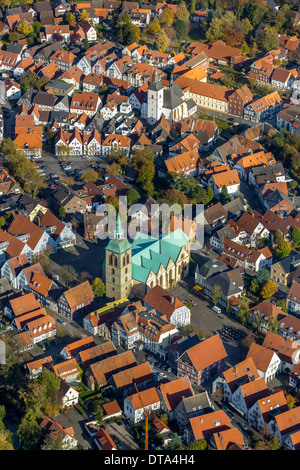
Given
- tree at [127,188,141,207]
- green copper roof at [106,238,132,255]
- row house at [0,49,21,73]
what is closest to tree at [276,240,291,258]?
tree at [127,188,141,207]

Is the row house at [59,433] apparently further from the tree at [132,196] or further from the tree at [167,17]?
the tree at [167,17]

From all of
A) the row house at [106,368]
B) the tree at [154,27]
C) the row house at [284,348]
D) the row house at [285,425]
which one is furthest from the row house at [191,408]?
the tree at [154,27]

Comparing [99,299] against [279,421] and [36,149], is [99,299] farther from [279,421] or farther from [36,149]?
[36,149]

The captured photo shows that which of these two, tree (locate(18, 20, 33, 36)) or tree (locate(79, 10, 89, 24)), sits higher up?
tree (locate(79, 10, 89, 24))

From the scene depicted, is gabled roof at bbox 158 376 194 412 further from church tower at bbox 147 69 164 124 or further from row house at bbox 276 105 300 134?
church tower at bbox 147 69 164 124

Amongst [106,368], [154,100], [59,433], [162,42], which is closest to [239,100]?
[154,100]

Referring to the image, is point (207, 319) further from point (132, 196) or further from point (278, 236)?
point (132, 196)
